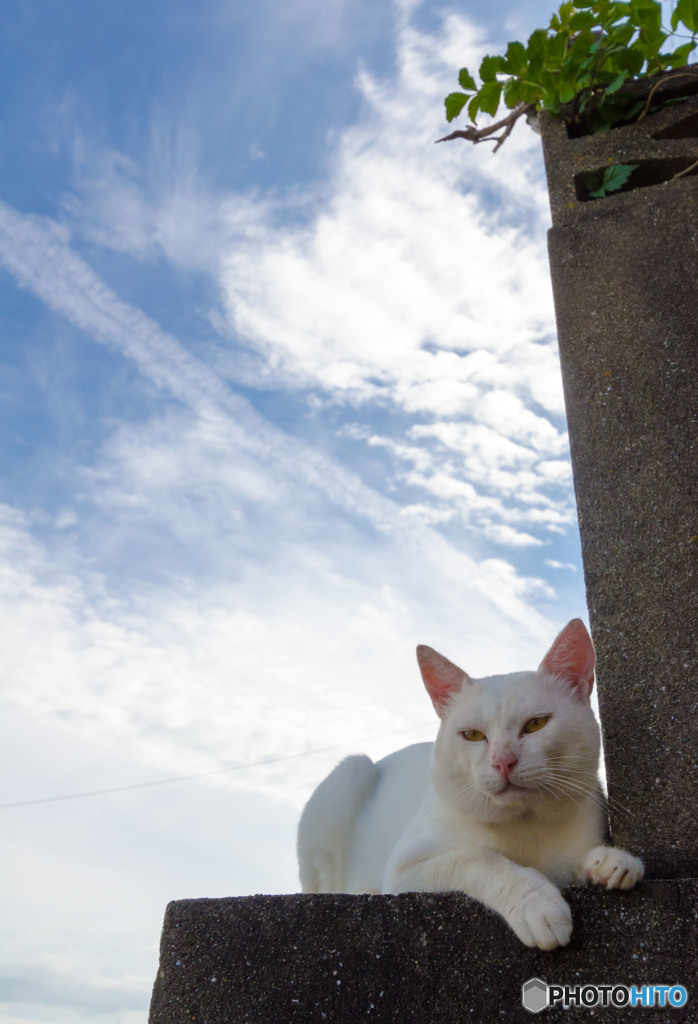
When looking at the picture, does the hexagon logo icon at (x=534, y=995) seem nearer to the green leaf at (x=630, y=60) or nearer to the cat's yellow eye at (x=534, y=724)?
the cat's yellow eye at (x=534, y=724)

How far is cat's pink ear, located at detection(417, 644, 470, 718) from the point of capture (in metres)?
2.33

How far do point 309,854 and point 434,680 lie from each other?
0.89 metres

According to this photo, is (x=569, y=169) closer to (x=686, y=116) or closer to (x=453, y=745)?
(x=686, y=116)

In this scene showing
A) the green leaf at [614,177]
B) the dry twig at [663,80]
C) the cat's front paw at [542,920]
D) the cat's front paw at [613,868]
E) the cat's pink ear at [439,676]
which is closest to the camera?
the cat's front paw at [542,920]

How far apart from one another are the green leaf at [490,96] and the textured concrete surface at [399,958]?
2.60 m

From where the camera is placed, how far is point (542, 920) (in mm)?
1656

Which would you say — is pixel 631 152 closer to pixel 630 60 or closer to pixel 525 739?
pixel 630 60

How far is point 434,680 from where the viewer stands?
238cm

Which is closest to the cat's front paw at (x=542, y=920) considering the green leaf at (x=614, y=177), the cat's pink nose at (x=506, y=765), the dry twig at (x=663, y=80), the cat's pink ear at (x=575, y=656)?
the cat's pink nose at (x=506, y=765)

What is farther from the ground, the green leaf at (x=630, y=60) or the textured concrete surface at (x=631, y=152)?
the green leaf at (x=630, y=60)

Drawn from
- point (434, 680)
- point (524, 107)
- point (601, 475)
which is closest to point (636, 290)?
point (601, 475)

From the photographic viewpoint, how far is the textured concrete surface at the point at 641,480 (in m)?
2.03

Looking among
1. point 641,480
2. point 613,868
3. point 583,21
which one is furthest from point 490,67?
point 613,868

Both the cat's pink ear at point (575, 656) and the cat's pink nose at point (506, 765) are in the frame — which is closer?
the cat's pink nose at point (506, 765)
